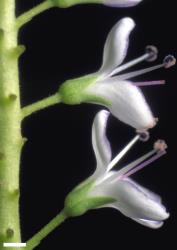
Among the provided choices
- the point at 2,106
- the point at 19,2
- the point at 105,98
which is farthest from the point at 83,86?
the point at 19,2

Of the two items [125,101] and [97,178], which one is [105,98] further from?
[97,178]

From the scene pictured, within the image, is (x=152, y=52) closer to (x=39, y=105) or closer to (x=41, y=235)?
(x=39, y=105)

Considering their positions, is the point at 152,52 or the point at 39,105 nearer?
the point at 39,105

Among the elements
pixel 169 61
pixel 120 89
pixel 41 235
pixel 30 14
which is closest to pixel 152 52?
pixel 169 61

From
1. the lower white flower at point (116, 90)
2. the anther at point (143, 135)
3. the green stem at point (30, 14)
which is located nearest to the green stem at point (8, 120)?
the green stem at point (30, 14)

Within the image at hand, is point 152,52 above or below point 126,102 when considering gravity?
above

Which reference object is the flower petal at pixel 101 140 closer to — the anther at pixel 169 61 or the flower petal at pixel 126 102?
the flower petal at pixel 126 102
